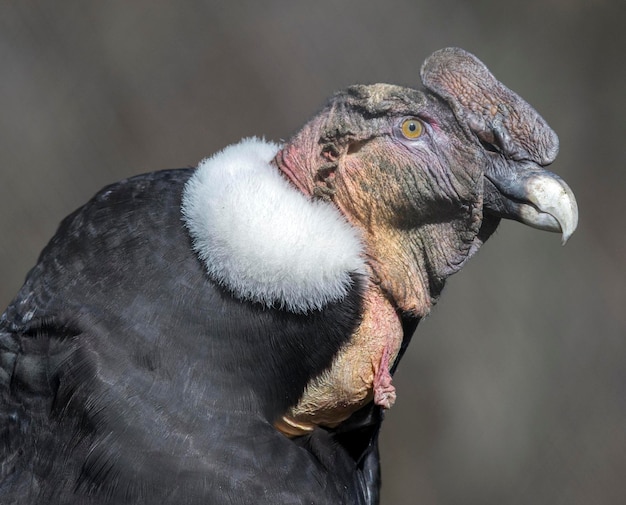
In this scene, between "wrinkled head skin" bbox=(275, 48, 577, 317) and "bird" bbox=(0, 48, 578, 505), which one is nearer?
"bird" bbox=(0, 48, 578, 505)

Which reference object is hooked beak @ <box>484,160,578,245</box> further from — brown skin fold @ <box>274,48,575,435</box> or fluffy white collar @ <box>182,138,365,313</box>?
fluffy white collar @ <box>182,138,365,313</box>

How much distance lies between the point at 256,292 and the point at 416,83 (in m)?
3.54

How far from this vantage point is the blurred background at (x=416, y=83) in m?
5.67

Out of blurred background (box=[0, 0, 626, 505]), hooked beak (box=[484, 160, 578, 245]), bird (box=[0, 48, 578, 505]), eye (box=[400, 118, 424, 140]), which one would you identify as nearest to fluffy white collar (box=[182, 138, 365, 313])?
bird (box=[0, 48, 578, 505])

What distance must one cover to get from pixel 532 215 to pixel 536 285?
12.5 ft

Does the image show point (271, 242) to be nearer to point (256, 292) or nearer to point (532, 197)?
point (256, 292)

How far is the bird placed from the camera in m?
2.23

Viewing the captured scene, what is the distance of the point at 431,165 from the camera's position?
2.35 metres

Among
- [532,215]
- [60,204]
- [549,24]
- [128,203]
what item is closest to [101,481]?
[128,203]

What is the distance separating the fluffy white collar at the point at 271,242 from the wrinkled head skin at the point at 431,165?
0.10m

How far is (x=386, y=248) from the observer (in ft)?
8.00

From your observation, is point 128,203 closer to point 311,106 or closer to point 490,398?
point 311,106

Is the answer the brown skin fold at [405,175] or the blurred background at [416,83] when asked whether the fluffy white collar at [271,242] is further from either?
the blurred background at [416,83]

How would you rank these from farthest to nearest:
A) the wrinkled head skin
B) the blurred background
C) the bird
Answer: the blurred background < the wrinkled head skin < the bird
